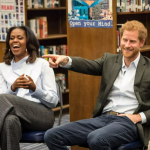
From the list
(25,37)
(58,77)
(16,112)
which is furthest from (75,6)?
(58,77)

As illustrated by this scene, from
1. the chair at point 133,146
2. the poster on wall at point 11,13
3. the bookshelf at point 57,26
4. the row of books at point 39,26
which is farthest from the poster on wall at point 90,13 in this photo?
the bookshelf at point 57,26

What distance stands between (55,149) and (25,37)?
1.14 m

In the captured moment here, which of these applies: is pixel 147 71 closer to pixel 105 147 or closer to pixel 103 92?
pixel 103 92

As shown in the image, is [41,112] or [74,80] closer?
[41,112]

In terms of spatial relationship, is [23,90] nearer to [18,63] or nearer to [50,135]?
[18,63]

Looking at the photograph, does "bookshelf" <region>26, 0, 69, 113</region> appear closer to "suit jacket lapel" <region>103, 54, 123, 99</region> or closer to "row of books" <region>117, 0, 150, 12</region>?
"row of books" <region>117, 0, 150, 12</region>

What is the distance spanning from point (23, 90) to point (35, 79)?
14cm

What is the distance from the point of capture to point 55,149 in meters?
2.82

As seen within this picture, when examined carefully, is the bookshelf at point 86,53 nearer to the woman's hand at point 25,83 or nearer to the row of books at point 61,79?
the woman's hand at point 25,83

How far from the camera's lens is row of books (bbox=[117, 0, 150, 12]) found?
11.5ft

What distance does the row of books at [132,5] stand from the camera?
139 inches

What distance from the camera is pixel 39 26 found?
17.3 feet

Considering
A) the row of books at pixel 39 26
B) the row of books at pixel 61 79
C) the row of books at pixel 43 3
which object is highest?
the row of books at pixel 43 3

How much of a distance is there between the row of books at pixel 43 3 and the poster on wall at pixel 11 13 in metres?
0.33
